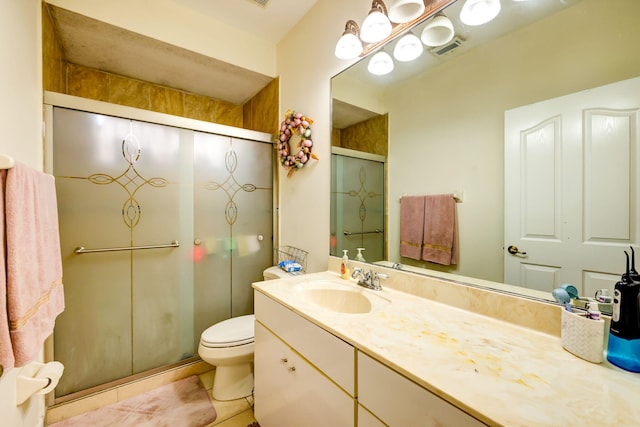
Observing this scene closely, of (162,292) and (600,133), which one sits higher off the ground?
(600,133)

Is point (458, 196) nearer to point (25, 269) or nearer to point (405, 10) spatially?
point (405, 10)

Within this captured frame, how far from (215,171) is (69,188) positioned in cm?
86

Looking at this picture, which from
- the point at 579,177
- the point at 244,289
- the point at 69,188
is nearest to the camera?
the point at 579,177

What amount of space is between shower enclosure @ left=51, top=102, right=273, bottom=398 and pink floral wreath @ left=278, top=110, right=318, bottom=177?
0.29 meters

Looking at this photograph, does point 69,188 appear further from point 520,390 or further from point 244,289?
point 520,390

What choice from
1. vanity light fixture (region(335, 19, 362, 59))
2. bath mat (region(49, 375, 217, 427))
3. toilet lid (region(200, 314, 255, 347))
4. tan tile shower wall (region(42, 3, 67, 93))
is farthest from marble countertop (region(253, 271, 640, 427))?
tan tile shower wall (region(42, 3, 67, 93))

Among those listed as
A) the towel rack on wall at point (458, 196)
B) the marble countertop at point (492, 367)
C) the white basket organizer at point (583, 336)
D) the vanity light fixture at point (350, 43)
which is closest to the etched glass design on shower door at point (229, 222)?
the vanity light fixture at point (350, 43)

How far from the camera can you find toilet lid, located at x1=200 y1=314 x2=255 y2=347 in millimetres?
1553

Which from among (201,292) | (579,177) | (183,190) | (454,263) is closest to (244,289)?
(201,292)

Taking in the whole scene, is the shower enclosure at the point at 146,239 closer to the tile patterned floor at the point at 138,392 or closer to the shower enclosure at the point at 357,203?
the tile patterned floor at the point at 138,392

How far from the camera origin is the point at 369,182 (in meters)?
1.54

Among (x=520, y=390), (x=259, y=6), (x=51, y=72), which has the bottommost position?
(x=520, y=390)

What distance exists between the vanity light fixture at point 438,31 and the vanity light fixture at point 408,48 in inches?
1.4

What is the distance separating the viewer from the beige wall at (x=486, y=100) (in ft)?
2.53
